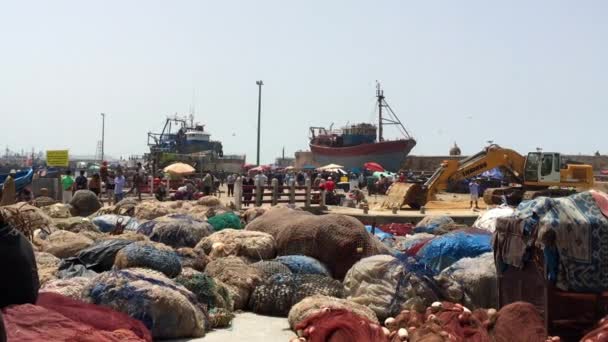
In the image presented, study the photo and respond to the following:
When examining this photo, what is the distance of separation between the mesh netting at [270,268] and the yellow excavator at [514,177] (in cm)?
1552

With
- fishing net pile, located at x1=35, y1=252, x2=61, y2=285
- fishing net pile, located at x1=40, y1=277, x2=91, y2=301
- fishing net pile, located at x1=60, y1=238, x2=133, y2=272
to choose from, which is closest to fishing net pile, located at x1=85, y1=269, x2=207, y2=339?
fishing net pile, located at x1=40, y1=277, x2=91, y2=301

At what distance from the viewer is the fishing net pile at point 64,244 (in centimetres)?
920

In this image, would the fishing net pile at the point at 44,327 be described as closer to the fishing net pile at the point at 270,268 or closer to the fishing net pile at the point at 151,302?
the fishing net pile at the point at 151,302

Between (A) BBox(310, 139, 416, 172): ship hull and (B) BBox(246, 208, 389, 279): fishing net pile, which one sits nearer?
(B) BBox(246, 208, 389, 279): fishing net pile

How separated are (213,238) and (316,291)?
9.58 ft

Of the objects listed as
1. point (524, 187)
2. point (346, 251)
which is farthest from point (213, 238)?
point (524, 187)

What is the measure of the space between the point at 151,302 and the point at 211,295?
1.21 m

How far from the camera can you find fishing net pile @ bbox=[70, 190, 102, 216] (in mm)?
17422

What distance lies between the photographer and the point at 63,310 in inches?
211

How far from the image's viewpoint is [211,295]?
738 centimetres

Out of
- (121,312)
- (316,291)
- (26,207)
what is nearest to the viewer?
(121,312)

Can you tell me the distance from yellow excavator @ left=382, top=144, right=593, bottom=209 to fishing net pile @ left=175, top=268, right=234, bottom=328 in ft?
55.2

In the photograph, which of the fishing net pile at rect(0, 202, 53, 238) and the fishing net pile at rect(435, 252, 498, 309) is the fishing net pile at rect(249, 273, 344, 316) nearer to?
the fishing net pile at rect(435, 252, 498, 309)

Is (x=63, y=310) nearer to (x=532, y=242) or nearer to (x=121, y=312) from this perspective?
(x=121, y=312)
